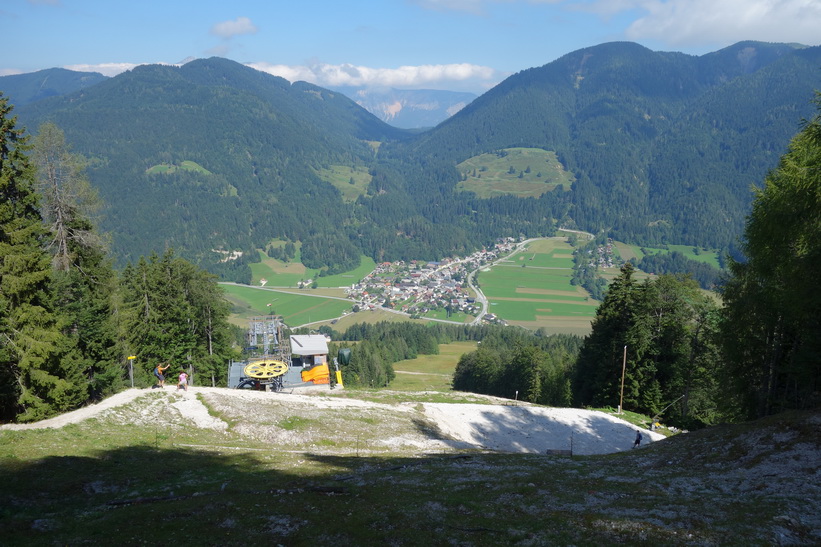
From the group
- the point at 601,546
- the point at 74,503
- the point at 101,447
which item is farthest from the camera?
the point at 101,447

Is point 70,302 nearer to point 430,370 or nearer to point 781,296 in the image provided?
point 781,296

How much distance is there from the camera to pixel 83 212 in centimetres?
3828

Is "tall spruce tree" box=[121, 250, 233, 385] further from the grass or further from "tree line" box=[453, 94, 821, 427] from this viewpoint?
"tree line" box=[453, 94, 821, 427]

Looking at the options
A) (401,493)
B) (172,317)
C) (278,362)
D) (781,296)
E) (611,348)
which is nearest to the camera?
(401,493)

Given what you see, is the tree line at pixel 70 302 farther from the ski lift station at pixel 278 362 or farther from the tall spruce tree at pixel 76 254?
the ski lift station at pixel 278 362

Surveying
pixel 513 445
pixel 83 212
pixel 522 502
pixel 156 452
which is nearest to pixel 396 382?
pixel 513 445

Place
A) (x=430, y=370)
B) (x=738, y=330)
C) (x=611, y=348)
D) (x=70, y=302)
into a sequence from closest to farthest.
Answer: (x=738, y=330)
(x=70, y=302)
(x=611, y=348)
(x=430, y=370)

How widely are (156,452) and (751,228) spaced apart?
34430 mm

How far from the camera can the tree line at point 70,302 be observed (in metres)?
28.1

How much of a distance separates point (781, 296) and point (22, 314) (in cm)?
3996

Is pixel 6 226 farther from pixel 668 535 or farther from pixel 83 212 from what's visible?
pixel 668 535

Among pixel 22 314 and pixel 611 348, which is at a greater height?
pixel 22 314

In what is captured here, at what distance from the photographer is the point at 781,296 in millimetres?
25969

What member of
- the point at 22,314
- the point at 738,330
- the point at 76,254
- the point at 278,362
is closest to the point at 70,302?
the point at 76,254
